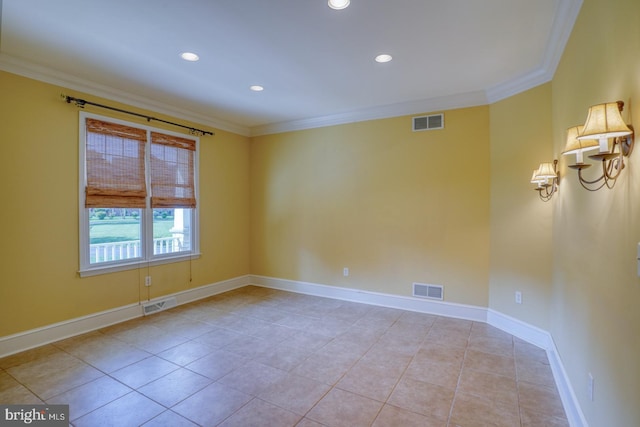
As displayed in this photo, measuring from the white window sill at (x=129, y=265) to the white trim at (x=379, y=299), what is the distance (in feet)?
4.69

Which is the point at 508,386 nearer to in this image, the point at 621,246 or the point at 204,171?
the point at 621,246

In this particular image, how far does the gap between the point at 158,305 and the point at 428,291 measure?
3.64 m

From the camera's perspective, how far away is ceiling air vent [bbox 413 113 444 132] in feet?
13.1

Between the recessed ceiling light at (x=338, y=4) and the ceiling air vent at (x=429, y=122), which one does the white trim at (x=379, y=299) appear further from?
the recessed ceiling light at (x=338, y=4)

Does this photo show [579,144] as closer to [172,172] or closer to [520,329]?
[520,329]

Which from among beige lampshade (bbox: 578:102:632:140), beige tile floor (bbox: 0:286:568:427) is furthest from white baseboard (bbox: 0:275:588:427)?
beige lampshade (bbox: 578:102:632:140)

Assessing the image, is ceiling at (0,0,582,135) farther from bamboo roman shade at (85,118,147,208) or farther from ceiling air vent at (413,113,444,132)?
bamboo roman shade at (85,118,147,208)

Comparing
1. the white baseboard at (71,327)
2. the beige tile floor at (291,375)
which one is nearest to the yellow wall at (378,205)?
the beige tile floor at (291,375)

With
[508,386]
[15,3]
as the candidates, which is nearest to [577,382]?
[508,386]

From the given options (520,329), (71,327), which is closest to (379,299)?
(520,329)

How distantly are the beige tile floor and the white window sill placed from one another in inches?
26.1

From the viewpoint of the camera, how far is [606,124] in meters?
1.27

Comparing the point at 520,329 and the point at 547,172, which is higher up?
the point at 547,172

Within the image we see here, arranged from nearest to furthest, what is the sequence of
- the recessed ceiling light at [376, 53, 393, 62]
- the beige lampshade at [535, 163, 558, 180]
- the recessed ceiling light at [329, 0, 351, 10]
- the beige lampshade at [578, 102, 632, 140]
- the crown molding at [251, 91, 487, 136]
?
the beige lampshade at [578, 102, 632, 140]
the recessed ceiling light at [329, 0, 351, 10]
the beige lampshade at [535, 163, 558, 180]
the recessed ceiling light at [376, 53, 393, 62]
the crown molding at [251, 91, 487, 136]
